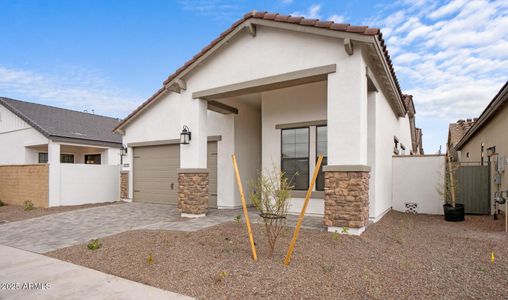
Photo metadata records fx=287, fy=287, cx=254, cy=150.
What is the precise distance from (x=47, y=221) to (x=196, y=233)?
5658 millimetres

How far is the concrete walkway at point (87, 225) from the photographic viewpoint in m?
6.41

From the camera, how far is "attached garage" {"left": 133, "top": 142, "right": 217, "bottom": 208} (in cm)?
1161

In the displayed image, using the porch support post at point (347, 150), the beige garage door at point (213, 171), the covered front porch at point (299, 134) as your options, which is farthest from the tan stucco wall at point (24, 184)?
the porch support post at point (347, 150)

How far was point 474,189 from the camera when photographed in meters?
9.82

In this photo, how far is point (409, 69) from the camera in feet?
38.2

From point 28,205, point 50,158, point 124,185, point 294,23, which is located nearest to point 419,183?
point 294,23

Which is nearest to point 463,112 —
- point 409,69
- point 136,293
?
point 409,69

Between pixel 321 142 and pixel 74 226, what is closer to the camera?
pixel 74 226

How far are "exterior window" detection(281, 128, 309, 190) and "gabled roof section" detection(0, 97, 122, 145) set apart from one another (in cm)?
1032

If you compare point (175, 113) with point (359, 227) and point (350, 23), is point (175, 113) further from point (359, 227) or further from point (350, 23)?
point (359, 227)

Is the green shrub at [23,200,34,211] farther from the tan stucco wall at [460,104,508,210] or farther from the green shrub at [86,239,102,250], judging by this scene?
the tan stucco wall at [460,104,508,210]

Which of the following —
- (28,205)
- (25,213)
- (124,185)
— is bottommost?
(25,213)

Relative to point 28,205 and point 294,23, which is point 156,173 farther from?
point 294,23

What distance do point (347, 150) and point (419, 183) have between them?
18.9 ft
